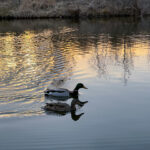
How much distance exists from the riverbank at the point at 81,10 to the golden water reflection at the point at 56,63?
20.9 meters

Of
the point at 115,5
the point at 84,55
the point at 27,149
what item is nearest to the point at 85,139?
the point at 27,149

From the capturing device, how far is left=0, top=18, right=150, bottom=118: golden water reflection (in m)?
11.2

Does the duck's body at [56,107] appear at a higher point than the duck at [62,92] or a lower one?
lower

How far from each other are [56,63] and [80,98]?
541cm

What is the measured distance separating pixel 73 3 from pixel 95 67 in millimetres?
33668

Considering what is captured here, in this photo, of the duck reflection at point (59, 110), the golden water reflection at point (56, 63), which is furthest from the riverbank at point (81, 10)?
the duck reflection at point (59, 110)

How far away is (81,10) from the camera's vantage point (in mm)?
45812

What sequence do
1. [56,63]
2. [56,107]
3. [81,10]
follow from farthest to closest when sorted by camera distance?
[81,10] → [56,63] → [56,107]

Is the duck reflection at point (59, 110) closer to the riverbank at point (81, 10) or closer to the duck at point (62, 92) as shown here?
the duck at point (62, 92)

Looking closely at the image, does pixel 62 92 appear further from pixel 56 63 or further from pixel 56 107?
pixel 56 63

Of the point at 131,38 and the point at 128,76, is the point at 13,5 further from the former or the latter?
the point at 128,76

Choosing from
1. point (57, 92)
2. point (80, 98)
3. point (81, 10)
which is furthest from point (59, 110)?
point (81, 10)

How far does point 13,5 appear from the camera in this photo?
4931cm

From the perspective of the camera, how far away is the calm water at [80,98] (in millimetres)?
8047
